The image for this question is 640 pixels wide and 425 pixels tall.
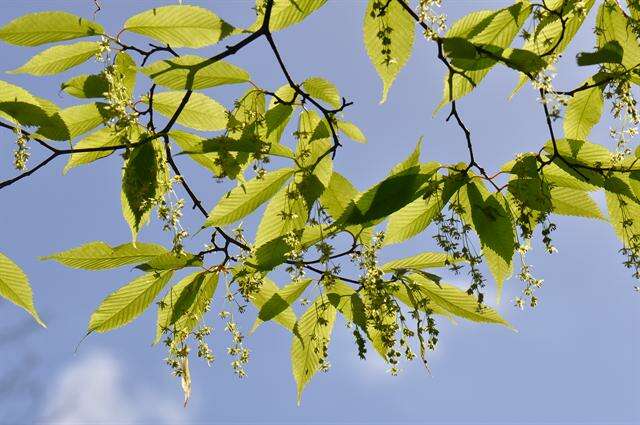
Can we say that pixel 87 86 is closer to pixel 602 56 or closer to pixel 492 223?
pixel 492 223

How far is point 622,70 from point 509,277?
2.52 feet

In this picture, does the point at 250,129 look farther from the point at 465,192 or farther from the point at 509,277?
the point at 509,277

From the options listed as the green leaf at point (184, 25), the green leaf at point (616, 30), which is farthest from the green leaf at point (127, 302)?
the green leaf at point (616, 30)

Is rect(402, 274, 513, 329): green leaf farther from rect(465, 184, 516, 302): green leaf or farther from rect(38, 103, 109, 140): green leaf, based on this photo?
rect(38, 103, 109, 140): green leaf

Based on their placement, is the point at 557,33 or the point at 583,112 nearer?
the point at 557,33

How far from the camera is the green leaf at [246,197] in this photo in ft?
7.50

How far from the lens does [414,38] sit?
213cm

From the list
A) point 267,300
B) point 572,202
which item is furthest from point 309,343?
point 572,202

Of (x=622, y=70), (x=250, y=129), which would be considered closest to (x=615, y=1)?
(x=622, y=70)

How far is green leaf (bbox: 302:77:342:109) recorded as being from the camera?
2422 millimetres

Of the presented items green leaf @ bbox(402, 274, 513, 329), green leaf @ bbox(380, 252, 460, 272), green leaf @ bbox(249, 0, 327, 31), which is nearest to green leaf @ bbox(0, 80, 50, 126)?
green leaf @ bbox(249, 0, 327, 31)

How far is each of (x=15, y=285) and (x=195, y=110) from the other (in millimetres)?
848

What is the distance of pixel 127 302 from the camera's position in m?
2.46

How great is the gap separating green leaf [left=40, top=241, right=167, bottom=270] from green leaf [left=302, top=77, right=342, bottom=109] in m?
0.78
